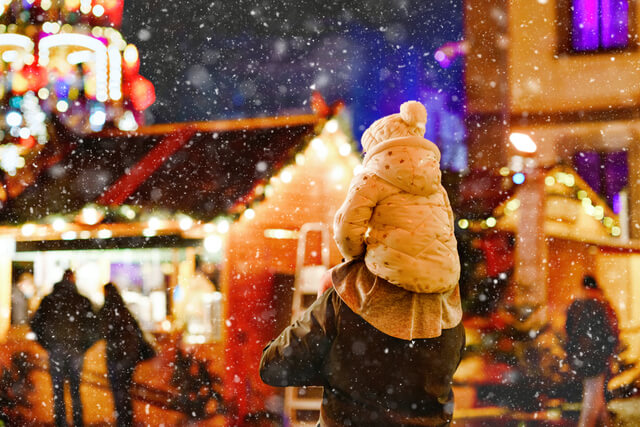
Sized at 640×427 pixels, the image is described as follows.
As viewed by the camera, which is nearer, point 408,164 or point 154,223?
point 408,164

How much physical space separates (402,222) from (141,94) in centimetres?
441

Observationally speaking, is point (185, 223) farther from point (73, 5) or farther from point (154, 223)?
point (73, 5)

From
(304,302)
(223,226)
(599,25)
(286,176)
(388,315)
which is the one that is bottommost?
(304,302)

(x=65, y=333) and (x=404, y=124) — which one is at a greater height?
(x=404, y=124)

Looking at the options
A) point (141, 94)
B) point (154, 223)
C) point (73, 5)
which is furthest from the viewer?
point (73, 5)

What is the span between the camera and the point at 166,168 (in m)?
5.05

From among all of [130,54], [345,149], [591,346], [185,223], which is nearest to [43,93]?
[130,54]

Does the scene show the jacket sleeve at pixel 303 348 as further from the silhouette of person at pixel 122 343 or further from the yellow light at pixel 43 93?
the yellow light at pixel 43 93

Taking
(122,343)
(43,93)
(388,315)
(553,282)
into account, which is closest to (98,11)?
(43,93)

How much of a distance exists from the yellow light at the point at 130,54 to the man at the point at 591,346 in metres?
4.58

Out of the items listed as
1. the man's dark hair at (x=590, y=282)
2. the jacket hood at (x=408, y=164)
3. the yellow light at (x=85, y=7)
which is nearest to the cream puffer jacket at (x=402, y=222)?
the jacket hood at (x=408, y=164)

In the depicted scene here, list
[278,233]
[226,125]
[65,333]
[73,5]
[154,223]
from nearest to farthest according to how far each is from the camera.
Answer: [154,223]
[278,233]
[65,333]
[226,125]
[73,5]

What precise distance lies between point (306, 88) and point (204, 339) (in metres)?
2.34

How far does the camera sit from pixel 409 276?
76.8 inches
